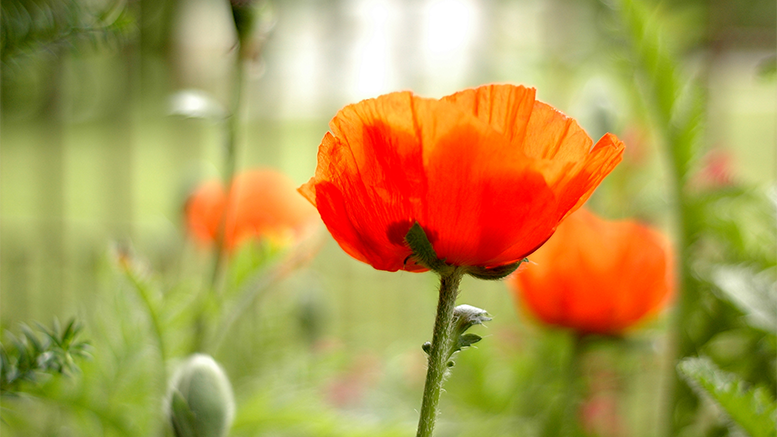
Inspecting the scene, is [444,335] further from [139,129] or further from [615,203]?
[139,129]

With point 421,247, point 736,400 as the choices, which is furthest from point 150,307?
point 736,400

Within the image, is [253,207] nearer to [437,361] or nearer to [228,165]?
[228,165]

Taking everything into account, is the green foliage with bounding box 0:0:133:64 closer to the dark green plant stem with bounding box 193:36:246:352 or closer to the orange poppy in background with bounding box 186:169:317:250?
the dark green plant stem with bounding box 193:36:246:352

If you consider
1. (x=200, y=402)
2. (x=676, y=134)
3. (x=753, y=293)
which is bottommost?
(x=200, y=402)

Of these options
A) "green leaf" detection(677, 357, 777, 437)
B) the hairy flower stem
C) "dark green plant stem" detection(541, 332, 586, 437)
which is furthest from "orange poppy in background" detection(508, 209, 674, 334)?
the hairy flower stem

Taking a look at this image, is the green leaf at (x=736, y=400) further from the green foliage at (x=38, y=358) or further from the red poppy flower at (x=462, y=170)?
the green foliage at (x=38, y=358)

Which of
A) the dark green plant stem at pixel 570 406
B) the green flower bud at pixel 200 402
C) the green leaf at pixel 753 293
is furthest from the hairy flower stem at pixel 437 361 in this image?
the dark green plant stem at pixel 570 406
